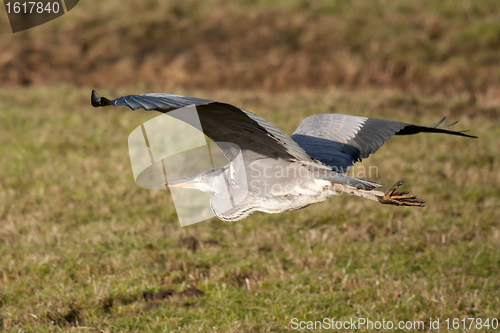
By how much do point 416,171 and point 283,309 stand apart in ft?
9.92

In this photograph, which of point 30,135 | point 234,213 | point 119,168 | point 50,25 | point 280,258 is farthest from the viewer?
point 50,25

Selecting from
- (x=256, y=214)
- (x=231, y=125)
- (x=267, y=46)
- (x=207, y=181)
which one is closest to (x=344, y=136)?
(x=207, y=181)

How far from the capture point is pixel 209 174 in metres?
3.38

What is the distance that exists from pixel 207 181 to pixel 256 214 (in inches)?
56.8

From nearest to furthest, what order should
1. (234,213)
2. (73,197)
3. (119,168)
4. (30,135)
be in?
1. (234,213)
2. (73,197)
3. (119,168)
4. (30,135)

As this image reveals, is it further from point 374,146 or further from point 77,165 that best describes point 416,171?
point 77,165

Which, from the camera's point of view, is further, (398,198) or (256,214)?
(256,214)

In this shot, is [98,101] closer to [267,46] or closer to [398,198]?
[398,198]

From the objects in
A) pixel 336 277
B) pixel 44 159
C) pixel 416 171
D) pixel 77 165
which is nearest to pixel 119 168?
pixel 77 165

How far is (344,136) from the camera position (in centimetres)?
358

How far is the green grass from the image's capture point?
3.29m

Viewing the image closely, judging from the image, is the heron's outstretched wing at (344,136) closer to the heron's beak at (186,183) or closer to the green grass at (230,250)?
the heron's beak at (186,183)

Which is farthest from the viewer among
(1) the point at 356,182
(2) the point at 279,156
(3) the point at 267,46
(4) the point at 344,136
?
(3) the point at 267,46

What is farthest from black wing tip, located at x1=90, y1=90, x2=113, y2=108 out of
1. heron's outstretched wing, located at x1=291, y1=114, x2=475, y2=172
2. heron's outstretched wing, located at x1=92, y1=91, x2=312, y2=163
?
heron's outstretched wing, located at x1=291, y1=114, x2=475, y2=172
